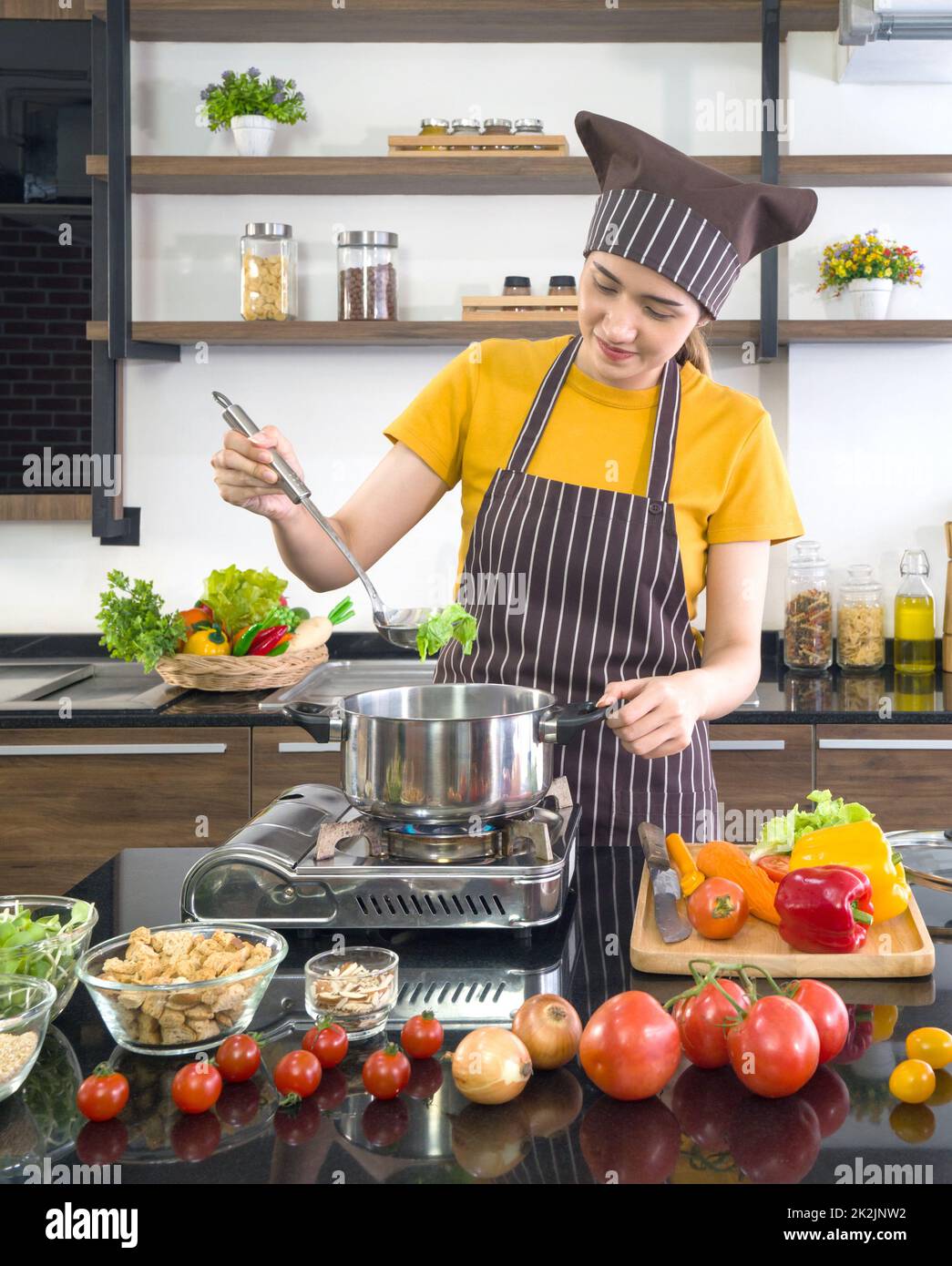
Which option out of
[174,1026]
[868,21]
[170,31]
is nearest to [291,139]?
[170,31]

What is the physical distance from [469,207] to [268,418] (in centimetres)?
79

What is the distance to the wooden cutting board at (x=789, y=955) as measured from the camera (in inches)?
47.6

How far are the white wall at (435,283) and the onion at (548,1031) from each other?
8.52ft

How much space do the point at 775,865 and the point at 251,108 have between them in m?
2.62

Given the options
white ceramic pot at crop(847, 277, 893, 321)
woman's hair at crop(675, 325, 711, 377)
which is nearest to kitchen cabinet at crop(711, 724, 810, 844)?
woman's hair at crop(675, 325, 711, 377)

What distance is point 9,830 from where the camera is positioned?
2830 mm

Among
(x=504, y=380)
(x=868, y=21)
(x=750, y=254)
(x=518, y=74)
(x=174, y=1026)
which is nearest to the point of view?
(x=174, y=1026)

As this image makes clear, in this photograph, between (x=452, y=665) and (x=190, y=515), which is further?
(x=190, y=515)

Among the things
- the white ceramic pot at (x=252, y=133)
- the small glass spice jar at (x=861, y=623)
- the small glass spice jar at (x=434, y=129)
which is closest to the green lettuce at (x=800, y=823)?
the small glass spice jar at (x=861, y=623)

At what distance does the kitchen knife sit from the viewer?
4.15 feet

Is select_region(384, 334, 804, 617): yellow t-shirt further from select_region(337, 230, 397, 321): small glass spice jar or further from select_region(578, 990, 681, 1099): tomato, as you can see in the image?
select_region(337, 230, 397, 321): small glass spice jar

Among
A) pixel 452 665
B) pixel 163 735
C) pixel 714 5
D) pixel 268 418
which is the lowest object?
pixel 163 735

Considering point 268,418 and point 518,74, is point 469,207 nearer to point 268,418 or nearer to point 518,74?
point 518,74

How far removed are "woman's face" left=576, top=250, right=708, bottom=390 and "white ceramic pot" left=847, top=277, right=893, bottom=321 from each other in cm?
156
